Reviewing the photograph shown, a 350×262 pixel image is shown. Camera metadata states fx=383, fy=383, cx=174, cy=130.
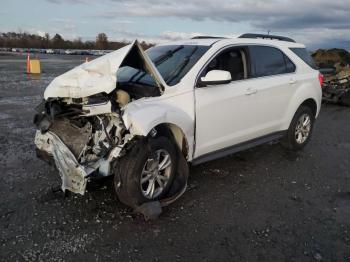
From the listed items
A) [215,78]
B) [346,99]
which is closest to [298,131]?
[215,78]

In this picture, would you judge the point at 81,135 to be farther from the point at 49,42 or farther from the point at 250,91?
the point at 49,42

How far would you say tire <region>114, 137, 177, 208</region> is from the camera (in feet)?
12.8

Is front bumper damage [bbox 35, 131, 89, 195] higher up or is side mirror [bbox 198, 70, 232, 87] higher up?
side mirror [bbox 198, 70, 232, 87]

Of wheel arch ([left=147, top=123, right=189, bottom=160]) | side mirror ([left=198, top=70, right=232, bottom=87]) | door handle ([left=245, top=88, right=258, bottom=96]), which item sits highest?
side mirror ([left=198, top=70, right=232, bottom=87])

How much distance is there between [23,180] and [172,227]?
2195 mm

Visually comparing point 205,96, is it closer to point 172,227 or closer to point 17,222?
point 172,227

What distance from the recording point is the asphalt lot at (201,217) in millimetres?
3467

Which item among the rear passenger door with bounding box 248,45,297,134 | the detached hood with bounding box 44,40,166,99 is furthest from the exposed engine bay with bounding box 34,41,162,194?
the rear passenger door with bounding box 248,45,297,134

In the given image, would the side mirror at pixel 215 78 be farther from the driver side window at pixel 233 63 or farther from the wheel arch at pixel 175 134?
the wheel arch at pixel 175 134

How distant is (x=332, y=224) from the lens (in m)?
4.10

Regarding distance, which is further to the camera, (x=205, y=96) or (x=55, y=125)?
(x=205, y=96)

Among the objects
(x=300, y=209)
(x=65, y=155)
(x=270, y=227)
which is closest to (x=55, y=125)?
(x=65, y=155)

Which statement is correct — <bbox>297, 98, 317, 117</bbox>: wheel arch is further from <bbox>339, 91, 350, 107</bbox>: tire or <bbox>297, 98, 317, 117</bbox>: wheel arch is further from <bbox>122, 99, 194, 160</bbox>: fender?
<bbox>339, 91, 350, 107</bbox>: tire

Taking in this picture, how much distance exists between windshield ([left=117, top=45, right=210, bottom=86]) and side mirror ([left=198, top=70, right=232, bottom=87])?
257 mm
